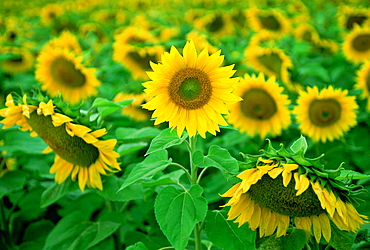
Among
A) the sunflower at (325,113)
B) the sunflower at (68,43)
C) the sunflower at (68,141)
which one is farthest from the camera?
the sunflower at (68,43)

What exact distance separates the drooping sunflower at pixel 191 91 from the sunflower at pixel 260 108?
817mm

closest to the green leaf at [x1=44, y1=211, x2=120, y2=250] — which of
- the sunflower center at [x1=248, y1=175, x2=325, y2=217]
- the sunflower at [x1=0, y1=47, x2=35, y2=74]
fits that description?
the sunflower center at [x1=248, y1=175, x2=325, y2=217]

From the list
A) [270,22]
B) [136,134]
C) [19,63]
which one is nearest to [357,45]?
[270,22]

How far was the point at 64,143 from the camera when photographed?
4.94 feet

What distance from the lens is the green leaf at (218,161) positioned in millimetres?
1230

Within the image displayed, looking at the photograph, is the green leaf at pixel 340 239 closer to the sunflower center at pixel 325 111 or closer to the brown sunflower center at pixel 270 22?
the sunflower center at pixel 325 111

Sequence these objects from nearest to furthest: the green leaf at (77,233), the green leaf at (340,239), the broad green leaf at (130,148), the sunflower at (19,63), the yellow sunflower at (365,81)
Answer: the green leaf at (340,239) → the green leaf at (77,233) → the broad green leaf at (130,148) → the yellow sunflower at (365,81) → the sunflower at (19,63)

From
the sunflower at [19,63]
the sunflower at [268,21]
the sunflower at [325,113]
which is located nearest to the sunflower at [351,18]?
the sunflower at [268,21]

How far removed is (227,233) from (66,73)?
1667mm

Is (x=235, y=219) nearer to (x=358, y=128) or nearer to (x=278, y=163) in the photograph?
(x=278, y=163)

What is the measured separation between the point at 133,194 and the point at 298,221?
0.59m

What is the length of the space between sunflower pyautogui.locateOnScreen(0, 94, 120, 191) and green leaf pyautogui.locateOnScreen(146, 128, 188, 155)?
0.80ft

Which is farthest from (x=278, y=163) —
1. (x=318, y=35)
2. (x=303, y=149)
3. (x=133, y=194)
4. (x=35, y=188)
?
(x=318, y=35)

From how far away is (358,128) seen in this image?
2361mm
